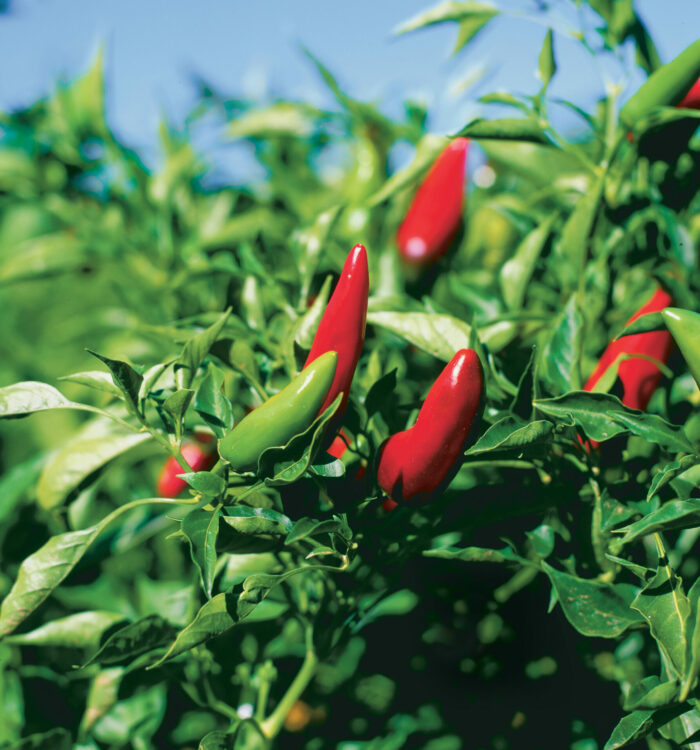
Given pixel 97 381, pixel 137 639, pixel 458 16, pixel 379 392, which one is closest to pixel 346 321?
pixel 379 392

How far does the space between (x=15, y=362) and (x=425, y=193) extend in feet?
2.78

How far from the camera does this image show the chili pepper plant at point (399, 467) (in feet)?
1.43

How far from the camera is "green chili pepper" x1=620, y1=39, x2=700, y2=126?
1.71 feet

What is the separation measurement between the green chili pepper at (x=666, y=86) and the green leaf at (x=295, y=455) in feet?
1.08

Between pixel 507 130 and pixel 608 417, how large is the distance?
0.24 m

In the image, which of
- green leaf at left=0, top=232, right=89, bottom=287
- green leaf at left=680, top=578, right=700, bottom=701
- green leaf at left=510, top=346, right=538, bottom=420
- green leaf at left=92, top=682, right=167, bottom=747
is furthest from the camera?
green leaf at left=0, top=232, right=89, bottom=287

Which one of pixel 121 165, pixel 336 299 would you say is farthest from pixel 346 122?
pixel 336 299

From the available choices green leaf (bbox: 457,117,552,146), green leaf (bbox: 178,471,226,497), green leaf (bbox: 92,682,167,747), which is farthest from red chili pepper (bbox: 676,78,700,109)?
green leaf (bbox: 92,682,167,747)

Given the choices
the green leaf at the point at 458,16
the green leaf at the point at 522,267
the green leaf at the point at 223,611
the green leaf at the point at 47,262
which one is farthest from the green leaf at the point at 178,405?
the green leaf at the point at 47,262

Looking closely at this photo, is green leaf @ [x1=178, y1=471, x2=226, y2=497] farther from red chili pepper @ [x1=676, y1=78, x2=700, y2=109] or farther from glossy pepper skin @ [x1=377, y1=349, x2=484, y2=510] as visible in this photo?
red chili pepper @ [x1=676, y1=78, x2=700, y2=109]

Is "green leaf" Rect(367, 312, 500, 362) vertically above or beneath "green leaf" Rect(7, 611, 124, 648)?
above

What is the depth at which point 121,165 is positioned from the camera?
Result: 1.05 m

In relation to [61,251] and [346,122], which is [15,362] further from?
[346,122]

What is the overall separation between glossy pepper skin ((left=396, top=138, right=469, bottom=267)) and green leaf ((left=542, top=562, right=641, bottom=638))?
405 millimetres
